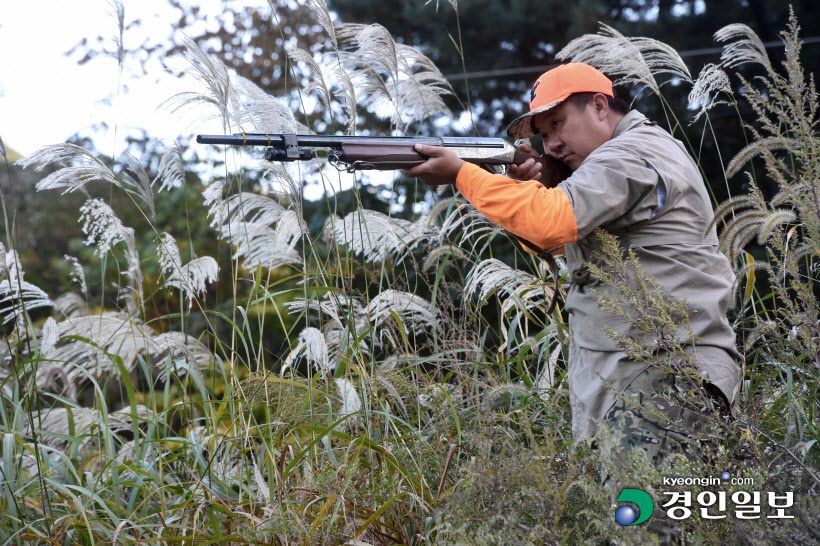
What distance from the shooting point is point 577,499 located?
7.80 feet

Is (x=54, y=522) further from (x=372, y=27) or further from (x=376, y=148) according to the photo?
(x=372, y=27)

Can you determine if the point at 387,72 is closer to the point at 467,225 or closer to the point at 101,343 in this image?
the point at 467,225

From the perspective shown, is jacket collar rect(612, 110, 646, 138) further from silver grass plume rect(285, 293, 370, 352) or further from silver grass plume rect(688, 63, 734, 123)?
silver grass plume rect(285, 293, 370, 352)

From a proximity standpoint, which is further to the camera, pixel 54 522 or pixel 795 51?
pixel 54 522

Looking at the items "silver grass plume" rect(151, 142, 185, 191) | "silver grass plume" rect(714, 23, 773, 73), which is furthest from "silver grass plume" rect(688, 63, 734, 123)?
"silver grass plume" rect(151, 142, 185, 191)

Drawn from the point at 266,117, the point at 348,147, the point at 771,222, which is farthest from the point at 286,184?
the point at 771,222

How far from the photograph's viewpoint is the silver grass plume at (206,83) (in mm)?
3084

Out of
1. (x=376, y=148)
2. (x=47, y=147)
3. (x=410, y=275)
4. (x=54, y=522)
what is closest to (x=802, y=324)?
(x=376, y=148)

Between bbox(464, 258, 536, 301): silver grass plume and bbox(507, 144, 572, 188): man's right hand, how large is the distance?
579 mm

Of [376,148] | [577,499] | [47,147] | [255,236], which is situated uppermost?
[47,147]

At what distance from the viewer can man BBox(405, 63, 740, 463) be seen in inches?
93.7

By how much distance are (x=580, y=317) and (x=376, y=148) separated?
0.99 meters

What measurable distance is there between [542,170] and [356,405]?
3.88 ft

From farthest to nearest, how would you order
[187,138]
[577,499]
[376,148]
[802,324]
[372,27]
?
[187,138] → [372,27] → [376,148] → [577,499] → [802,324]
